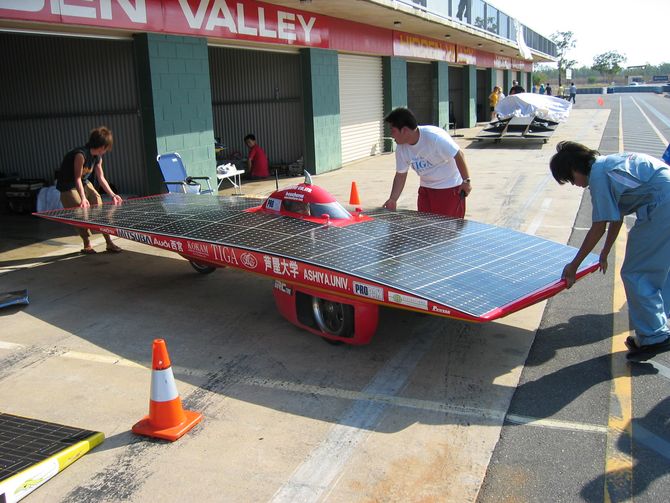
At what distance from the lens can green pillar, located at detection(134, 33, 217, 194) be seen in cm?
1080

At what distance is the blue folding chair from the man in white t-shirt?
457 cm

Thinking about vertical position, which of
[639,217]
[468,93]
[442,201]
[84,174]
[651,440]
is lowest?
[651,440]

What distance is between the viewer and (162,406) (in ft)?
13.2

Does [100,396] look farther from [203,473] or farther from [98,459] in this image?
[203,473]

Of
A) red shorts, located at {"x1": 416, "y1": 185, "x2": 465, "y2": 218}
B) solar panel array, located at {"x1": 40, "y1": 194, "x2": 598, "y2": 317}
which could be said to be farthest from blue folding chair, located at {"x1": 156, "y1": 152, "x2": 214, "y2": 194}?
red shorts, located at {"x1": 416, "y1": 185, "x2": 465, "y2": 218}

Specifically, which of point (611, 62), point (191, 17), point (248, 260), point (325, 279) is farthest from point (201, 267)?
point (611, 62)

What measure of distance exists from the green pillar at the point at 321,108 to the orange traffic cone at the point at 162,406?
1274 centimetres

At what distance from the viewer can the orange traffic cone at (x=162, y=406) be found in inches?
157

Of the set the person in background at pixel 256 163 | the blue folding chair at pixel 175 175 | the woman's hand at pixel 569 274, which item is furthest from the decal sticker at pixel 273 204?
the person in background at pixel 256 163

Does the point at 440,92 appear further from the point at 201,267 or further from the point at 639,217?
the point at 639,217

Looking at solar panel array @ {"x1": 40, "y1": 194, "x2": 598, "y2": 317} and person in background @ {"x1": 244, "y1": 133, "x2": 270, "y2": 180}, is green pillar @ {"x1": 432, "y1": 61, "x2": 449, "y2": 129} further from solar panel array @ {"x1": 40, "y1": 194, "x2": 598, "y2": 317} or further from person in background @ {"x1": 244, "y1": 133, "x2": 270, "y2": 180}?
solar panel array @ {"x1": 40, "y1": 194, "x2": 598, "y2": 317}

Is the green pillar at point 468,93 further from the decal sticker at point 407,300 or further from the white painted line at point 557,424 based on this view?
the white painted line at point 557,424

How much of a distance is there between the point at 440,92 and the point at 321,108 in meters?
12.0

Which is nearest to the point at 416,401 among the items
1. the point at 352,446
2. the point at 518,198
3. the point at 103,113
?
the point at 352,446
